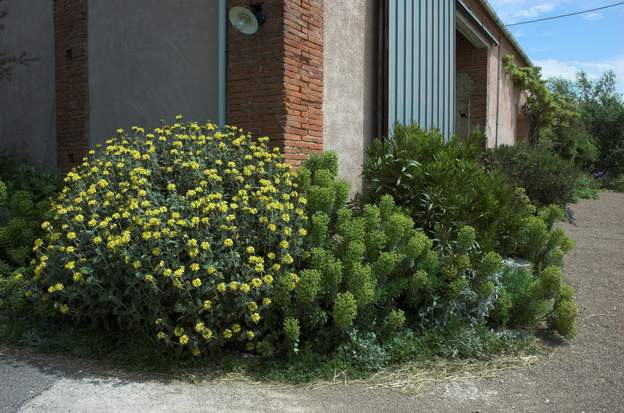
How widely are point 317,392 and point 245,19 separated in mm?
3594

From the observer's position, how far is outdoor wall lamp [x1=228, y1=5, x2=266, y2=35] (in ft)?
16.9

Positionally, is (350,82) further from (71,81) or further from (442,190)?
(71,81)

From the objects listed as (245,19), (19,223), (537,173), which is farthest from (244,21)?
(537,173)

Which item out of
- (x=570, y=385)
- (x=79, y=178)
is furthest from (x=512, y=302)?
(x=79, y=178)

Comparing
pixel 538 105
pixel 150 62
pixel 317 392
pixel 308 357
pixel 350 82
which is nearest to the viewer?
pixel 317 392

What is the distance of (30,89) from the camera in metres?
8.47

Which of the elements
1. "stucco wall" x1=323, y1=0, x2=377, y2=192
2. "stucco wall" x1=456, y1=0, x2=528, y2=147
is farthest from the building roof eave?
"stucco wall" x1=323, y1=0, x2=377, y2=192

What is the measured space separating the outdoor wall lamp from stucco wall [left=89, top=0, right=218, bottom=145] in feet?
2.08

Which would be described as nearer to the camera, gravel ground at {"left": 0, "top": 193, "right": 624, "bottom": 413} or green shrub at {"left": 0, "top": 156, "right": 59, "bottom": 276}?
gravel ground at {"left": 0, "top": 193, "right": 624, "bottom": 413}

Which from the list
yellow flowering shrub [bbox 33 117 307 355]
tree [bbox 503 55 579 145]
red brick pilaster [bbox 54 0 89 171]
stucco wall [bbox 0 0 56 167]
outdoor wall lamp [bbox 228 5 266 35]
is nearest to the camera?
yellow flowering shrub [bbox 33 117 307 355]

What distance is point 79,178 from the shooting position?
160 inches

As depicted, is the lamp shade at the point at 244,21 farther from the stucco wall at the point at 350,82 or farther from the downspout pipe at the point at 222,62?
the stucco wall at the point at 350,82

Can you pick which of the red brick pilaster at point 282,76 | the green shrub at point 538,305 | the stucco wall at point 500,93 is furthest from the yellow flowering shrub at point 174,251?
the stucco wall at point 500,93

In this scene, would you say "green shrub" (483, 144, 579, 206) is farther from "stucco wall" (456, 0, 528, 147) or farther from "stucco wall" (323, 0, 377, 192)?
"stucco wall" (456, 0, 528, 147)
